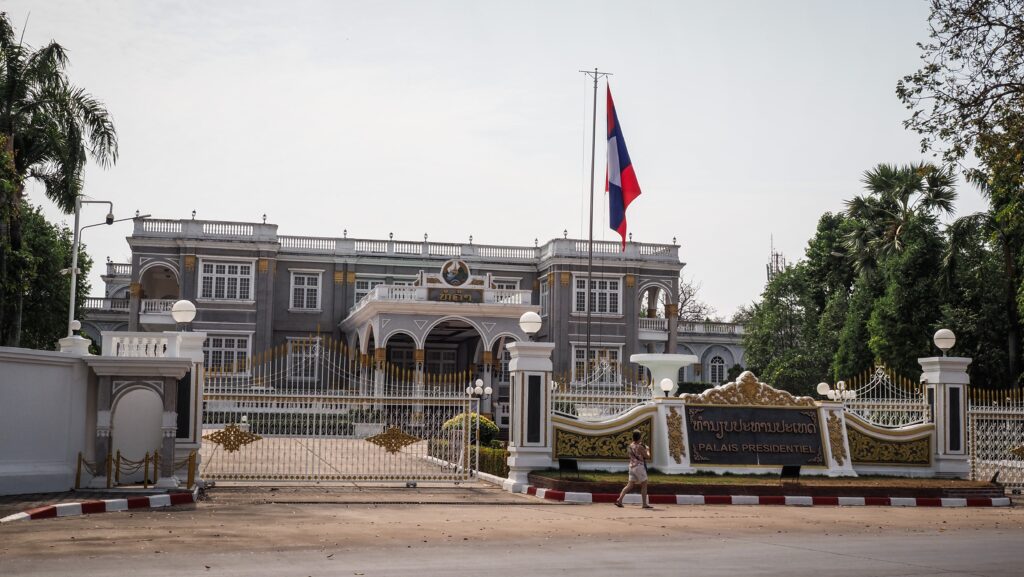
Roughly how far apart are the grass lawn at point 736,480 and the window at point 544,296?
30014mm

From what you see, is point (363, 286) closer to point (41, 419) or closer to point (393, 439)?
point (393, 439)

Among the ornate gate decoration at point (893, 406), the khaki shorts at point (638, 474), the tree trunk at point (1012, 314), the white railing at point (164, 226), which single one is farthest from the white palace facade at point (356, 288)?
the khaki shorts at point (638, 474)

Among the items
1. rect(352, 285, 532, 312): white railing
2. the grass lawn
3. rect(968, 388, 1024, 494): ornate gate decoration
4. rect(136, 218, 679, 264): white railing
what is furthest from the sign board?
rect(136, 218, 679, 264): white railing

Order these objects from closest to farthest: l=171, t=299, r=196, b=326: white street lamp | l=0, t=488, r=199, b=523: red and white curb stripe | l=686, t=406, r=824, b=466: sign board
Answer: l=0, t=488, r=199, b=523: red and white curb stripe
l=171, t=299, r=196, b=326: white street lamp
l=686, t=406, r=824, b=466: sign board

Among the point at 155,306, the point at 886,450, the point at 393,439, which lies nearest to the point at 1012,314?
the point at 886,450

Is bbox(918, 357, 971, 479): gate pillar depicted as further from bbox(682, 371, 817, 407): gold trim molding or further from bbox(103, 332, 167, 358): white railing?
bbox(103, 332, 167, 358): white railing

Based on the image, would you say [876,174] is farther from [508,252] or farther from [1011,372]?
[508,252]

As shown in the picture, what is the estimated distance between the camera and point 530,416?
18.4m

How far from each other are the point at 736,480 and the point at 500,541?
7.89 meters

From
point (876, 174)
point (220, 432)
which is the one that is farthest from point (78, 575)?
point (876, 174)

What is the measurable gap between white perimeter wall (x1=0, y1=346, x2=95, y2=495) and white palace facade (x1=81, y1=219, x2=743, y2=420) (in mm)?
25479

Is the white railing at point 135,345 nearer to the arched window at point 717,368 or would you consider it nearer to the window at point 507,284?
the window at point 507,284

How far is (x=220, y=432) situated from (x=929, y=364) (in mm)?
12650

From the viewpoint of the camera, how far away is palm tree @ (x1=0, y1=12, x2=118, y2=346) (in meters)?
26.2
